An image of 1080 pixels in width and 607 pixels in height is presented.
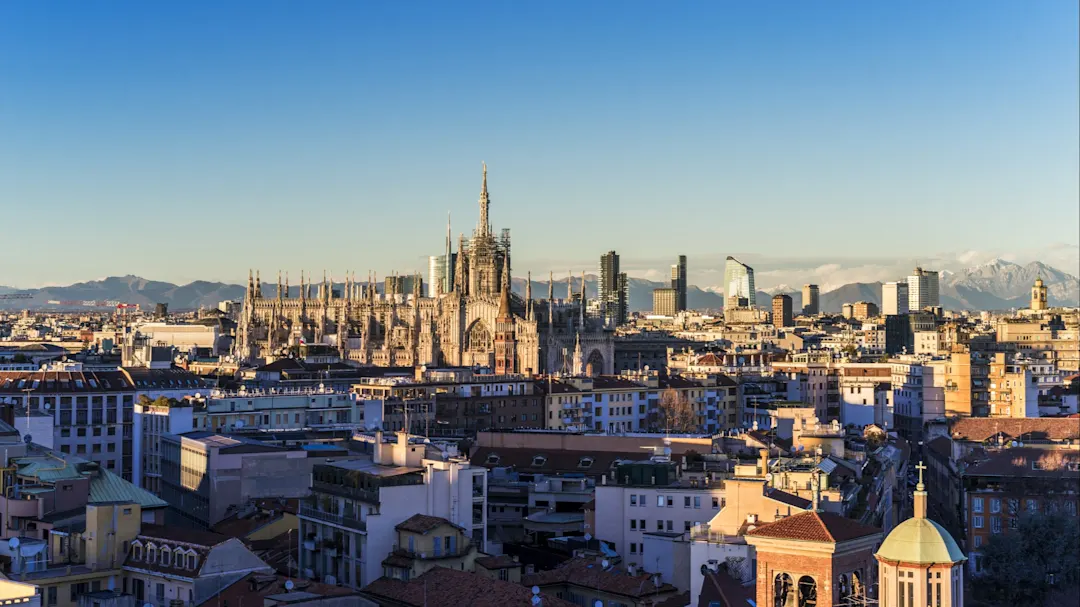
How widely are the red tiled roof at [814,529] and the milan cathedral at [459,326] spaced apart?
96.9m

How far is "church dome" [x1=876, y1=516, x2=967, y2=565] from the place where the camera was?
2992 cm

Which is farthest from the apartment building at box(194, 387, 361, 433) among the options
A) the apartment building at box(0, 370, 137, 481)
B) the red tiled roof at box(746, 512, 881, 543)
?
the red tiled roof at box(746, 512, 881, 543)

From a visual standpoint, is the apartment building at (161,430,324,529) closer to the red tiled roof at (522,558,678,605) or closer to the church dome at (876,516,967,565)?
the red tiled roof at (522,558,678,605)

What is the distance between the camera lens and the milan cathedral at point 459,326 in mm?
137750

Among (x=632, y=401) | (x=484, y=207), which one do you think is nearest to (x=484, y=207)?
(x=484, y=207)

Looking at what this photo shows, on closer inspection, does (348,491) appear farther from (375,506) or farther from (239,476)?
(239,476)

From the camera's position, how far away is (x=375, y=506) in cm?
4469

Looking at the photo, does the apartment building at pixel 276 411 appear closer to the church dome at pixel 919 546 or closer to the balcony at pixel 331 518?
the balcony at pixel 331 518

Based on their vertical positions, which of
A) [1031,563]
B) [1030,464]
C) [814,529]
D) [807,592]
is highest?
[814,529]

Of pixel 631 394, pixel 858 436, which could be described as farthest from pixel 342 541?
pixel 631 394

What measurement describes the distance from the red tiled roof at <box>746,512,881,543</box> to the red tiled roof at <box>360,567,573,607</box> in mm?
6629

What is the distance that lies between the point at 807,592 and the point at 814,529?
1.25m

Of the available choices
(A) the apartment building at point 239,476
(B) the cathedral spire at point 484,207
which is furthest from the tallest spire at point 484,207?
(A) the apartment building at point 239,476

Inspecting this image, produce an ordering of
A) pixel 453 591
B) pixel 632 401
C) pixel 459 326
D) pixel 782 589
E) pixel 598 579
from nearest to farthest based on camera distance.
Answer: pixel 782 589 < pixel 453 591 < pixel 598 579 < pixel 632 401 < pixel 459 326
